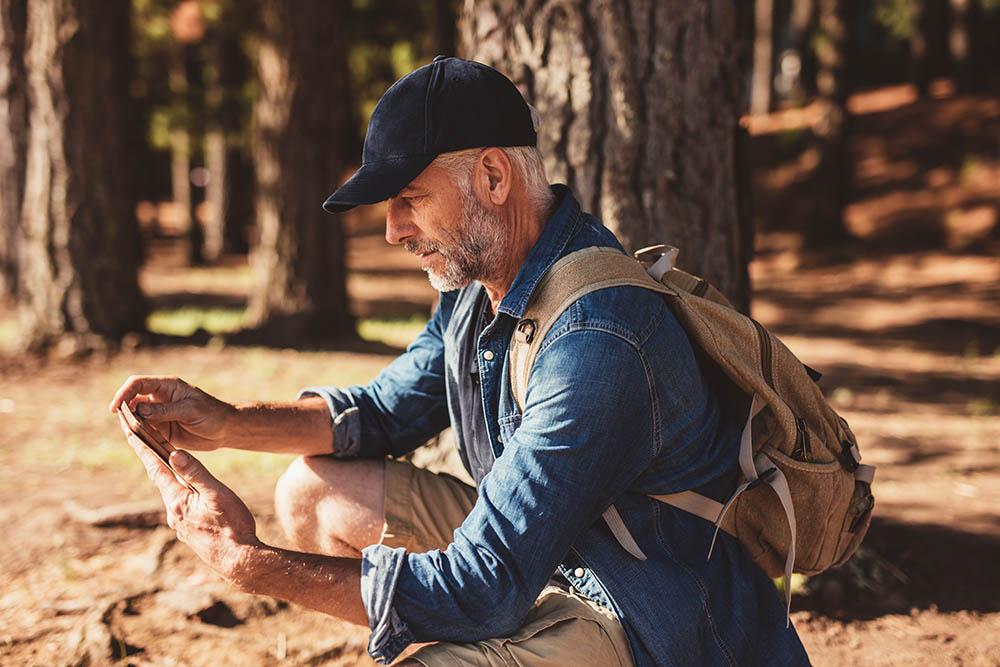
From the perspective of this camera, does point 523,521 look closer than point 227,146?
Yes

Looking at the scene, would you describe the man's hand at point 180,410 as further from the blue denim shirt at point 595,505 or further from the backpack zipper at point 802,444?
the backpack zipper at point 802,444

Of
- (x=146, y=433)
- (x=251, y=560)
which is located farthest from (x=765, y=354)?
(x=146, y=433)

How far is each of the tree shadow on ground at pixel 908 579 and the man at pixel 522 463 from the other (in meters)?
1.39

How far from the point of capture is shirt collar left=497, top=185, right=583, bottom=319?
7.60ft

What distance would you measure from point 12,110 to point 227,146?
551 centimetres

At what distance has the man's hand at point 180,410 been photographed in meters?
2.71

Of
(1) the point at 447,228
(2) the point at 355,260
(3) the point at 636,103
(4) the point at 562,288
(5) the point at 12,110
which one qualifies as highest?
(5) the point at 12,110

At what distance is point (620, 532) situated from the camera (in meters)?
2.23

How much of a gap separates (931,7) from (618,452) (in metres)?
23.6

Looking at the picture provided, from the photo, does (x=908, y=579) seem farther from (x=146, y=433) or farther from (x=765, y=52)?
(x=765, y=52)

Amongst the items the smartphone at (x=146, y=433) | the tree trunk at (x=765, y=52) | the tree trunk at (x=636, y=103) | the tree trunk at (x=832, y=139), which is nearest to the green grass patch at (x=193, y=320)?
the tree trunk at (x=636, y=103)

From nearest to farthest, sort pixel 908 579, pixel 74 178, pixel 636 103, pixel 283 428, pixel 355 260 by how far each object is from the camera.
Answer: pixel 283 428
pixel 636 103
pixel 908 579
pixel 74 178
pixel 355 260

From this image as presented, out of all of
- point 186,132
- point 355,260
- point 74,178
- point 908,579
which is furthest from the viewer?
point 355,260

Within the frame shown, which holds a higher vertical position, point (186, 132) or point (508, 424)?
point (186, 132)
